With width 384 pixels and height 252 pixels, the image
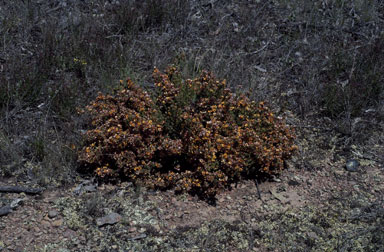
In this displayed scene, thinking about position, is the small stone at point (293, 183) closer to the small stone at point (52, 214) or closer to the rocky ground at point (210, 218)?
the rocky ground at point (210, 218)

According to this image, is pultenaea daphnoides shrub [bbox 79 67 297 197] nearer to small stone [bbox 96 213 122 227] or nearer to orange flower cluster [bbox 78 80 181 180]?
orange flower cluster [bbox 78 80 181 180]

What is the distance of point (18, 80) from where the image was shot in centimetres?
501

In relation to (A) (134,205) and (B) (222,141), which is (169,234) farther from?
(B) (222,141)

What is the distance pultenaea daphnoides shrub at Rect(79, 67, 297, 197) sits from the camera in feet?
13.4

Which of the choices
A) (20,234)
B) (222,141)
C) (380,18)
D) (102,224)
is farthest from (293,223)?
(380,18)

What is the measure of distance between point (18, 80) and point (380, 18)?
559 cm

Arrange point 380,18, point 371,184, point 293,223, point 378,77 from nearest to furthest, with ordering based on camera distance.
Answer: point 293,223 → point 371,184 → point 378,77 → point 380,18

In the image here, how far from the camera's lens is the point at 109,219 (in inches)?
149

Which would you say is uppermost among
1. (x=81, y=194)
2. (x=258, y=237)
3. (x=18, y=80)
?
(x=18, y=80)

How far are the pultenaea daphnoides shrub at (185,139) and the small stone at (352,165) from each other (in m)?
0.69

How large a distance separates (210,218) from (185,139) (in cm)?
82

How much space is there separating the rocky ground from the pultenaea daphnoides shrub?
191mm

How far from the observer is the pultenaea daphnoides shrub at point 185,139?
409cm

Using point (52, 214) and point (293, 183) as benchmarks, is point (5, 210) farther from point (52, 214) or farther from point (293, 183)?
point (293, 183)
